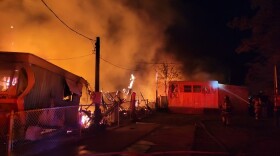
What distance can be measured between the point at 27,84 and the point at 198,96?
70.6 feet

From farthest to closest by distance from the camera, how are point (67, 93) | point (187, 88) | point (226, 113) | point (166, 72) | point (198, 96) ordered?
point (166, 72)
point (187, 88)
point (198, 96)
point (226, 113)
point (67, 93)

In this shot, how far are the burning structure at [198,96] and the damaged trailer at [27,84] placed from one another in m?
18.0

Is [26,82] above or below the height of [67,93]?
above

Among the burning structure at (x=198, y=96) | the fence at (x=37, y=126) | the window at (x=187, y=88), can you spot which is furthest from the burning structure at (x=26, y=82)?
the window at (x=187, y=88)

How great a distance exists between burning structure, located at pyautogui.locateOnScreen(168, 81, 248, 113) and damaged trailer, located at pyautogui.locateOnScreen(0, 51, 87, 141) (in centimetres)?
1796

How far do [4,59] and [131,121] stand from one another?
33.7ft

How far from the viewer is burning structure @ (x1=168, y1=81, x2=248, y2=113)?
30.9m

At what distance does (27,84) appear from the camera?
11938 mm

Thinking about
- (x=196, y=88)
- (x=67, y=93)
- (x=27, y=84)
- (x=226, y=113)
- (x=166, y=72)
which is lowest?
(x=226, y=113)

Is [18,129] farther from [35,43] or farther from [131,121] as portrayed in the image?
[35,43]

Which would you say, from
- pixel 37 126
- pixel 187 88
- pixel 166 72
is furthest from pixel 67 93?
pixel 166 72

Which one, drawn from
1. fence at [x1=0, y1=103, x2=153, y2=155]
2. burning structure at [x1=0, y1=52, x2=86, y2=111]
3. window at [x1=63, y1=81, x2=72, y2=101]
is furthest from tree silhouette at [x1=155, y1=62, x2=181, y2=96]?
burning structure at [x1=0, y1=52, x2=86, y2=111]

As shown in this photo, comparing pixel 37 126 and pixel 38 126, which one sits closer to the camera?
pixel 37 126

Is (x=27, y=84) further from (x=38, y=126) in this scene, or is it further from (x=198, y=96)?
(x=198, y=96)
